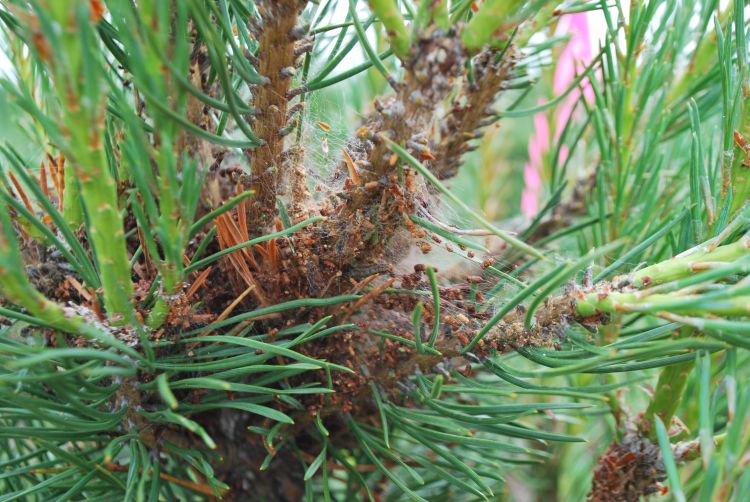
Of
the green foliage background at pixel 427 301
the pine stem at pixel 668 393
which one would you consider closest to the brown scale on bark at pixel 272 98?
the green foliage background at pixel 427 301

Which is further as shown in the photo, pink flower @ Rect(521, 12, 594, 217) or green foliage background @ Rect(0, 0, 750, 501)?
pink flower @ Rect(521, 12, 594, 217)

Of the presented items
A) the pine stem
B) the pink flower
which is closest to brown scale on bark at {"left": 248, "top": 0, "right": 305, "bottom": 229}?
the pine stem

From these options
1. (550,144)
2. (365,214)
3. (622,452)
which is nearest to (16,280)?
(365,214)

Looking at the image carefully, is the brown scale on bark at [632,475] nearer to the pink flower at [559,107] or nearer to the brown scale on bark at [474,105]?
the brown scale on bark at [474,105]

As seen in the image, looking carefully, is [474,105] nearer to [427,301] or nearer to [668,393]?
[427,301]

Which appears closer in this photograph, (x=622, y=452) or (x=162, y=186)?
(x=162, y=186)

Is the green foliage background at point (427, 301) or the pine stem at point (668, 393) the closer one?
the green foliage background at point (427, 301)

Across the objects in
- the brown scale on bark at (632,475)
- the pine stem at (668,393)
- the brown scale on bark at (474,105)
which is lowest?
the brown scale on bark at (632,475)

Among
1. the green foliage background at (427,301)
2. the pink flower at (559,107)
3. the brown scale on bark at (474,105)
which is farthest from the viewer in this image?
the pink flower at (559,107)

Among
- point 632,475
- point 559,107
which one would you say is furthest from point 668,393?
point 559,107

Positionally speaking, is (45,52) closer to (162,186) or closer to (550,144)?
(162,186)

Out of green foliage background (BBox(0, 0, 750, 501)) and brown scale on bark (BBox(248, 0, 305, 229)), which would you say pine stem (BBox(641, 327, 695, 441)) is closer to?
green foliage background (BBox(0, 0, 750, 501))
